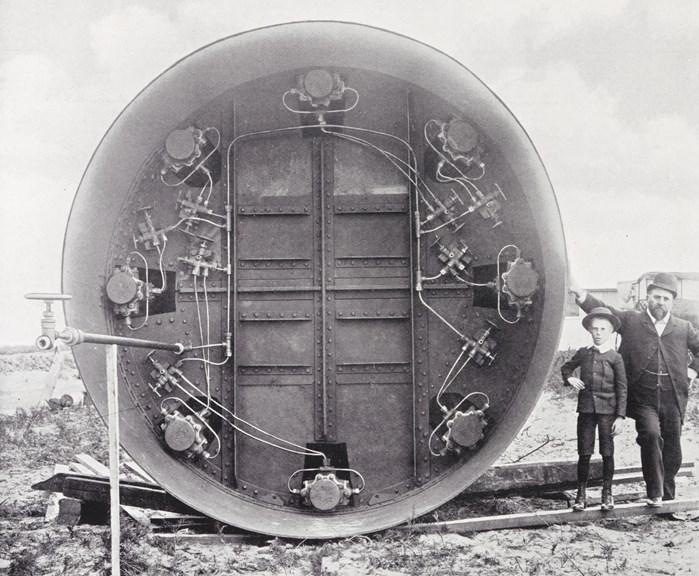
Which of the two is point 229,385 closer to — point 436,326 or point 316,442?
point 316,442

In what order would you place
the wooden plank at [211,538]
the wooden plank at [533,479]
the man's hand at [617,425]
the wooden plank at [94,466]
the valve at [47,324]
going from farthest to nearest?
1. the wooden plank at [94,466]
2. the wooden plank at [533,479]
3. the man's hand at [617,425]
4. the wooden plank at [211,538]
5. the valve at [47,324]

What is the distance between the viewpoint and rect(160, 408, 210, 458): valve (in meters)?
4.36

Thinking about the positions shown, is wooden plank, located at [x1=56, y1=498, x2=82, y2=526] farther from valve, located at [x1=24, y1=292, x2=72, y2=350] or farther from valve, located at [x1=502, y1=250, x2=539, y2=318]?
valve, located at [x1=502, y1=250, x2=539, y2=318]

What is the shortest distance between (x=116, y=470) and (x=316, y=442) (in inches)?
69.9

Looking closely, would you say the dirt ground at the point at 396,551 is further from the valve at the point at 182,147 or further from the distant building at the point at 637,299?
the valve at the point at 182,147

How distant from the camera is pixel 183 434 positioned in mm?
4363

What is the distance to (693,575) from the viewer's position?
3609 millimetres

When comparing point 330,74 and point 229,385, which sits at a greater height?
point 330,74

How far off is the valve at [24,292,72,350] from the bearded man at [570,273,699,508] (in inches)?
130

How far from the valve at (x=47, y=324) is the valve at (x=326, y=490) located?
194cm

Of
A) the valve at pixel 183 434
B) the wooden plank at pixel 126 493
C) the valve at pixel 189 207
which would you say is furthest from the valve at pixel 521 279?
the wooden plank at pixel 126 493

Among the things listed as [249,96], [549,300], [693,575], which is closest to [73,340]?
[249,96]

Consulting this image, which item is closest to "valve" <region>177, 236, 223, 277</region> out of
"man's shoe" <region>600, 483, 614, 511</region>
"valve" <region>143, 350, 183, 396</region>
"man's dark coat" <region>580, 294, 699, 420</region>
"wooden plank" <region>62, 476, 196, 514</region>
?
"valve" <region>143, 350, 183, 396</region>

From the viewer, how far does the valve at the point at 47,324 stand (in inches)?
116
